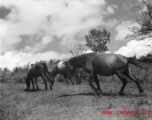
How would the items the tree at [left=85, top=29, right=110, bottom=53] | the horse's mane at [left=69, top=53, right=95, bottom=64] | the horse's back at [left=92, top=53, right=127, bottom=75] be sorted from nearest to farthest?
the horse's back at [left=92, top=53, right=127, bottom=75], the horse's mane at [left=69, top=53, right=95, bottom=64], the tree at [left=85, top=29, right=110, bottom=53]

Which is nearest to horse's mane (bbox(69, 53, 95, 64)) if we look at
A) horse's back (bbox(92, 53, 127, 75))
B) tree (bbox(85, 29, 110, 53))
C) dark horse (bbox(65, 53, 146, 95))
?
dark horse (bbox(65, 53, 146, 95))

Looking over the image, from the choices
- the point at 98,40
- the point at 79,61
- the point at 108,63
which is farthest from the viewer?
the point at 98,40

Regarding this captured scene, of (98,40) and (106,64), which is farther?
(98,40)

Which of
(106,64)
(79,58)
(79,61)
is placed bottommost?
(106,64)

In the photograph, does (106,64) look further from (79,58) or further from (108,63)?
(79,58)

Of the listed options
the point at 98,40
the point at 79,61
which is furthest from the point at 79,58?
the point at 98,40

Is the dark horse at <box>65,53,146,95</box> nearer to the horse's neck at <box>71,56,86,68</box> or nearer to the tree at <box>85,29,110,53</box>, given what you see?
the horse's neck at <box>71,56,86,68</box>

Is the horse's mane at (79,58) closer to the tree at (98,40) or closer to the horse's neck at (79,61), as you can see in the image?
the horse's neck at (79,61)

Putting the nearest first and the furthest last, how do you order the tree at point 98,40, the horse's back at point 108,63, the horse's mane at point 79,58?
1. the horse's back at point 108,63
2. the horse's mane at point 79,58
3. the tree at point 98,40

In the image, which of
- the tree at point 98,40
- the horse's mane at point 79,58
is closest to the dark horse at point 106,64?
the horse's mane at point 79,58

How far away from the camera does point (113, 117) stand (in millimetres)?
5285

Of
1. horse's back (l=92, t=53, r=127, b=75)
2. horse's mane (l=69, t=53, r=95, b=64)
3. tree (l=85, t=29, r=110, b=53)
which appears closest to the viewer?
horse's back (l=92, t=53, r=127, b=75)

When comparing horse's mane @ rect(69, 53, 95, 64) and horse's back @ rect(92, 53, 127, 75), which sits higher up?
horse's mane @ rect(69, 53, 95, 64)

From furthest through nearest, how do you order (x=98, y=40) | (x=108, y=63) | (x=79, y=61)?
(x=98, y=40) < (x=79, y=61) < (x=108, y=63)
